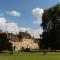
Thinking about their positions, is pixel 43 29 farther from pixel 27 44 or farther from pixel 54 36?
pixel 27 44

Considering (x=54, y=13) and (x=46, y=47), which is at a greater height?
(x=54, y=13)

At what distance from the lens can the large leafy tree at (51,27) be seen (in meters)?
88.7

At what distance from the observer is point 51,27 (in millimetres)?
93750

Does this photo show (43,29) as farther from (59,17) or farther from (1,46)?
(1,46)

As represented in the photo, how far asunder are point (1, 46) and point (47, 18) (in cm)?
1966

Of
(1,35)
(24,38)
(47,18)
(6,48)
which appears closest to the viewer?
(47,18)

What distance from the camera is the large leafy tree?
88688 millimetres

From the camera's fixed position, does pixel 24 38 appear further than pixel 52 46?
Yes

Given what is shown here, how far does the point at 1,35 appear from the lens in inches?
4328

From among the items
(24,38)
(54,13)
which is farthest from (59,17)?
(24,38)

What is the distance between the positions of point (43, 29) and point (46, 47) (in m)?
6.35

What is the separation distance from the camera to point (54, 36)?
88.9 m

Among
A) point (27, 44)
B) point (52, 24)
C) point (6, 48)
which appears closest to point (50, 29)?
point (52, 24)

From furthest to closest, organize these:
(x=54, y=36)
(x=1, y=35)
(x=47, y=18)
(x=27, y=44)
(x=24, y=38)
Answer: (x=24, y=38)
(x=27, y=44)
(x=1, y=35)
(x=47, y=18)
(x=54, y=36)
